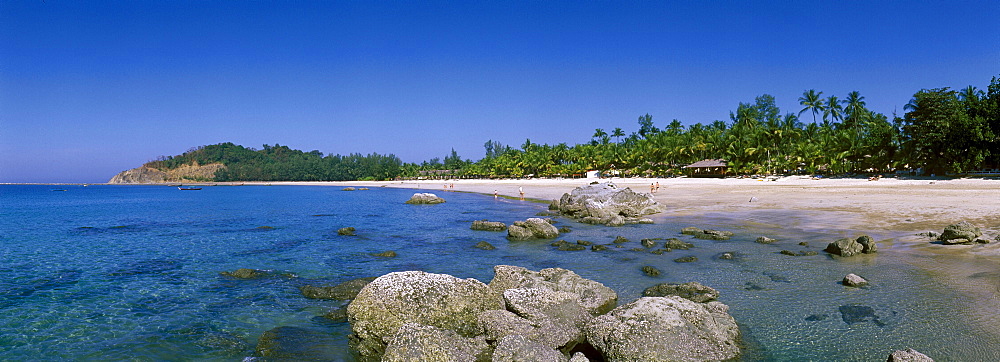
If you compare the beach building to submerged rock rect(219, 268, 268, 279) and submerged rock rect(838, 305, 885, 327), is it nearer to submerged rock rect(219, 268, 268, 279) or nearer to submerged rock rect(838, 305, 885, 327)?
submerged rock rect(838, 305, 885, 327)

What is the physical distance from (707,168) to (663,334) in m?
76.7

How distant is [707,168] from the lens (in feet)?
255

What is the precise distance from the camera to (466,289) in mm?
9234

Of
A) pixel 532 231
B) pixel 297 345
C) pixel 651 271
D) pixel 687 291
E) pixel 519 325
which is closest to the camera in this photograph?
pixel 519 325

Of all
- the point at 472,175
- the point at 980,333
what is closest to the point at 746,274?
the point at 980,333

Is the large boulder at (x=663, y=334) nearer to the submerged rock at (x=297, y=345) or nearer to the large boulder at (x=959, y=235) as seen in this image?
the submerged rock at (x=297, y=345)

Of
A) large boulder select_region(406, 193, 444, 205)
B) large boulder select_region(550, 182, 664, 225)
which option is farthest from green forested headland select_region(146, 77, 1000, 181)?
large boulder select_region(406, 193, 444, 205)

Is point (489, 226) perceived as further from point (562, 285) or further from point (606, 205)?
point (562, 285)

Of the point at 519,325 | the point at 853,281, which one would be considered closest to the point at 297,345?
the point at 519,325

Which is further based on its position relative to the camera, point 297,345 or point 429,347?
point 297,345

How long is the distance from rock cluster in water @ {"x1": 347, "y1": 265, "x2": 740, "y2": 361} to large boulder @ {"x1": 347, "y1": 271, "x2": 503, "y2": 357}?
0.02 m

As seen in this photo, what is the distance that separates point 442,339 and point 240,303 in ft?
22.1

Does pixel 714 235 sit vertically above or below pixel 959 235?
below

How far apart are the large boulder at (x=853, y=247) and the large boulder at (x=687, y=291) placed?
20.3ft
